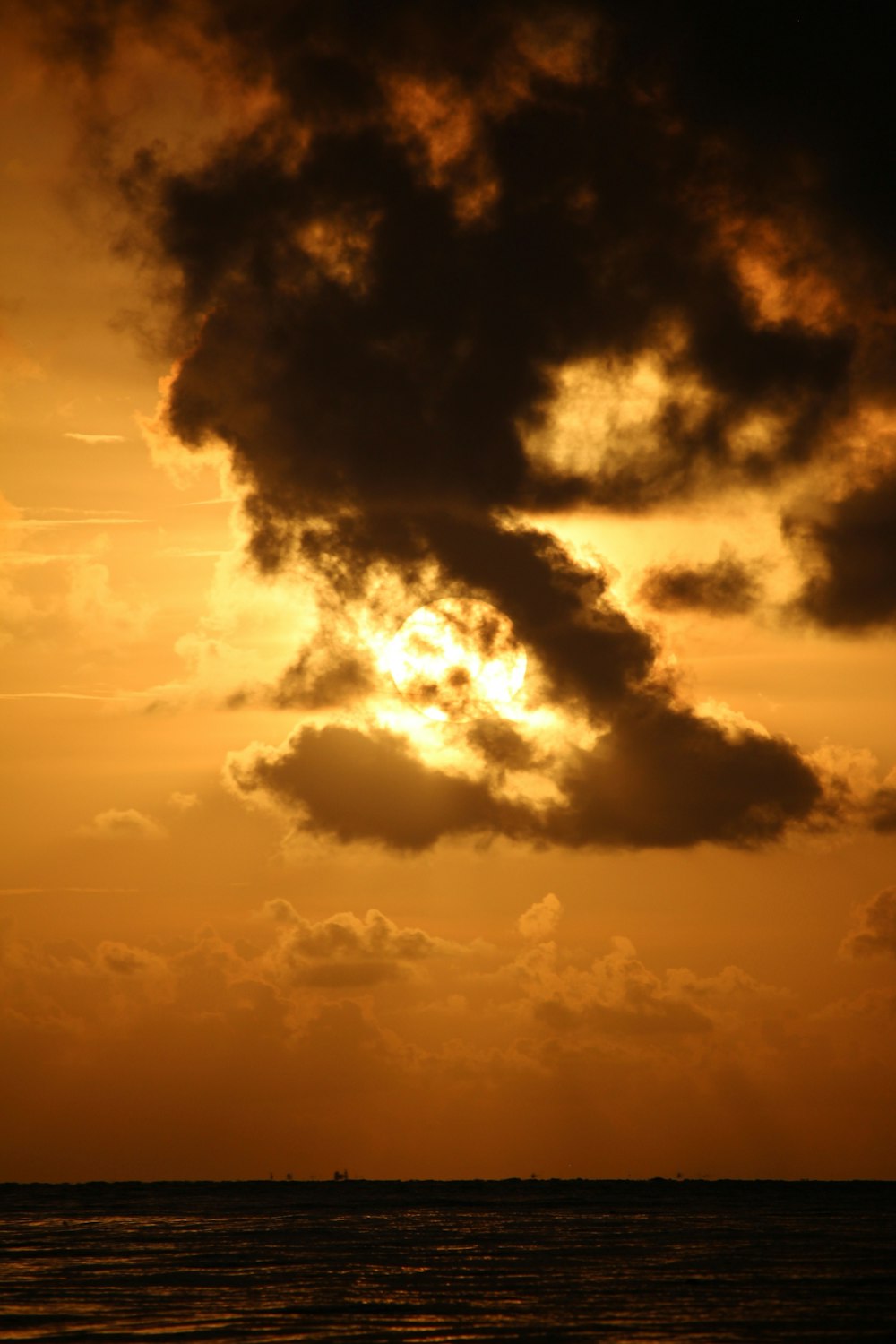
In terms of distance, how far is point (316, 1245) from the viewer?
504 feet

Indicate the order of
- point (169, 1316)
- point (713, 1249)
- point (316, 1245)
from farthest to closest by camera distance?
point (316, 1245)
point (713, 1249)
point (169, 1316)

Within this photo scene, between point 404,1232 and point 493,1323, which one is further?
point 404,1232

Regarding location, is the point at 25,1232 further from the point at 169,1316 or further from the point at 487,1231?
the point at 169,1316

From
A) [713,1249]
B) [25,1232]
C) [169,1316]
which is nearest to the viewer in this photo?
[169,1316]

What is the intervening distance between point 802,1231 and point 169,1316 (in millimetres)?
105416

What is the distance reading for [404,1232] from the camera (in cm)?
17488

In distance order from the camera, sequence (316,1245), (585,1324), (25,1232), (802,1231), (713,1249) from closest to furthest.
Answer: (585,1324), (713,1249), (316,1245), (802,1231), (25,1232)

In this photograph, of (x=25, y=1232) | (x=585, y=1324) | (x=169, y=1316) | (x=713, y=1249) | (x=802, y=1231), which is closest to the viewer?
(x=585, y=1324)

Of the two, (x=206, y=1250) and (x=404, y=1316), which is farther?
(x=206, y=1250)

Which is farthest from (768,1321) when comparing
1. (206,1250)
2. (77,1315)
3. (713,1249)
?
(206,1250)

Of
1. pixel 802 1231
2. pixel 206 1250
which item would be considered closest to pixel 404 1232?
pixel 206 1250

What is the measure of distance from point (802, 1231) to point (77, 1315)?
108 meters

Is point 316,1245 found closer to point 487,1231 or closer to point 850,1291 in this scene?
point 487,1231

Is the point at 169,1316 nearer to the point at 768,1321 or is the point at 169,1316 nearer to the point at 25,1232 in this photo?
the point at 768,1321
